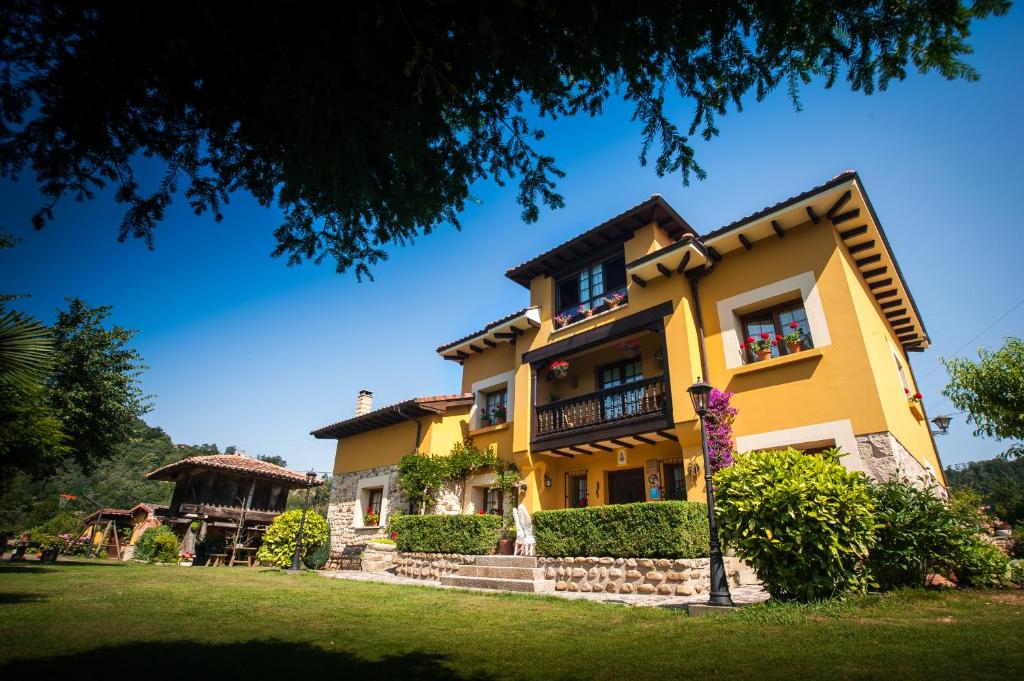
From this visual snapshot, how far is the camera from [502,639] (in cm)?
481

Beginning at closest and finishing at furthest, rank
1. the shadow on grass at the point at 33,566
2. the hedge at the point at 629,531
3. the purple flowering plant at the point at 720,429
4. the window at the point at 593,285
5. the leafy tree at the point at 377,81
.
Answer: the leafy tree at the point at 377,81 → the hedge at the point at 629,531 → the purple flowering plant at the point at 720,429 → the shadow on grass at the point at 33,566 → the window at the point at 593,285

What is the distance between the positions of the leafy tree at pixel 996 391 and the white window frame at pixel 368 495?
60.9ft

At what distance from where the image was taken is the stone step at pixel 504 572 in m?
9.72

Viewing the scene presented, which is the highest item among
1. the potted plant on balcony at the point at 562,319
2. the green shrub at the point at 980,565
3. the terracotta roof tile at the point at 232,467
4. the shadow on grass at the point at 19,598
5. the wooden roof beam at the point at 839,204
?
the wooden roof beam at the point at 839,204

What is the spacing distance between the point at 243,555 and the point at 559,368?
649 inches

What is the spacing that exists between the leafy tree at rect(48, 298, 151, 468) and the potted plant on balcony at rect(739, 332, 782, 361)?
1600cm

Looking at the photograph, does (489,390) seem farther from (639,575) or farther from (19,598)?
(19,598)

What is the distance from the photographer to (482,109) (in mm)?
3232

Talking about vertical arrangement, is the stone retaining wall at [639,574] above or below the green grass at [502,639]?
above

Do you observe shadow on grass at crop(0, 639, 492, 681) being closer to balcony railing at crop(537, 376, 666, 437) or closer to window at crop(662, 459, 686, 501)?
balcony railing at crop(537, 376, 666, 437)

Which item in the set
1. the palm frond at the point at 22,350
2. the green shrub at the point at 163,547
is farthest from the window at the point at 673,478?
the green shrub at the point at 163,547

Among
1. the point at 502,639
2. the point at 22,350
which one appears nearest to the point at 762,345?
the point at 502,639

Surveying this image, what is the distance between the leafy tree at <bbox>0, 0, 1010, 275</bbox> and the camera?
7.85 ft

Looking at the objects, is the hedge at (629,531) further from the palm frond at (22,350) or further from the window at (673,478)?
the palm frond at (22,350)
